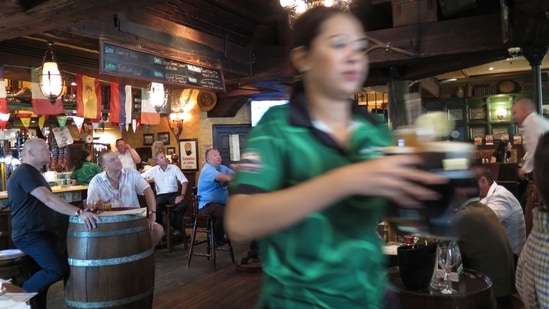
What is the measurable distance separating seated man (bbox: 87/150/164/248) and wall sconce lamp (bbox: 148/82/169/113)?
2.22 m

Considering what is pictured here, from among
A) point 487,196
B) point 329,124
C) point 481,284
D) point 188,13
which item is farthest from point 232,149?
point 329,124

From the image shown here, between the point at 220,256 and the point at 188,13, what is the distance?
3.55m

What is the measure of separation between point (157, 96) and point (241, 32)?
1587 millimetres

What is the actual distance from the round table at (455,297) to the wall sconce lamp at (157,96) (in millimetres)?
5339

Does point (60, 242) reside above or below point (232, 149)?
below

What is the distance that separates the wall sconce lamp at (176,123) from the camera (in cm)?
1071

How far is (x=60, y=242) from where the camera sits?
545 cm

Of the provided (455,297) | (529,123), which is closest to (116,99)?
(529,123)

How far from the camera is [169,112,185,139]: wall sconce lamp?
10711 millimetres

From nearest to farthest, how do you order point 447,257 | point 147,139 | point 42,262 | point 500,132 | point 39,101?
point 447,257 < point 42,262 < point 39,101 < point 500,132 < point 147,139

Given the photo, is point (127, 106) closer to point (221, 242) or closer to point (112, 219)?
point (221, 242)

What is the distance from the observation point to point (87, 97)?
6.61m

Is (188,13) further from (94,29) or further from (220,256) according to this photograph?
(220,256)

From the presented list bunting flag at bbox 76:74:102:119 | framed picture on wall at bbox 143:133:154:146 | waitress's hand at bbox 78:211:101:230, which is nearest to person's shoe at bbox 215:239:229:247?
bunting flag at bbox 76:74:102:119
